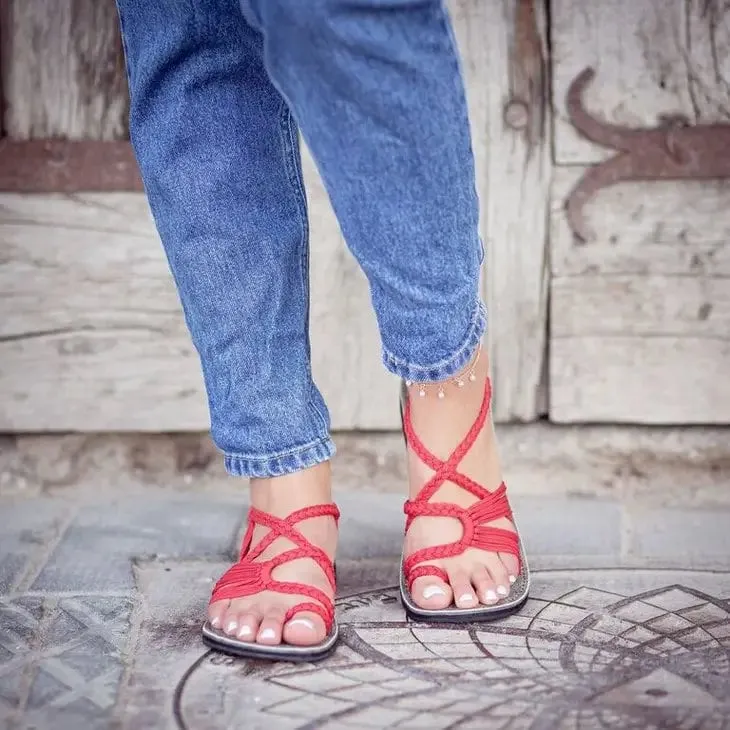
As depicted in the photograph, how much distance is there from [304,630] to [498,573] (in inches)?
10.2

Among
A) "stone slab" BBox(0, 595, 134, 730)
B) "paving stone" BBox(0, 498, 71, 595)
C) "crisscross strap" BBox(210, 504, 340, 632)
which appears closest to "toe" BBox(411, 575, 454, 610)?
"crisscross strap" BBox(210, 504, 340, 632)

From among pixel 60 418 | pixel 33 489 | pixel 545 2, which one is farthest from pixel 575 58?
pixel 33 489

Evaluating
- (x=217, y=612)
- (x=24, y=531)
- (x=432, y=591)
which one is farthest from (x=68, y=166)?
(x=432, y=591)

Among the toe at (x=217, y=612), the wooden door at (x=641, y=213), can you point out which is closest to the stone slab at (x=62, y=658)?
the toe at (x=217, y=612)

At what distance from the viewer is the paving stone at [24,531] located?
4.49ft

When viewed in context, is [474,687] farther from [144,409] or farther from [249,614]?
[144,409]

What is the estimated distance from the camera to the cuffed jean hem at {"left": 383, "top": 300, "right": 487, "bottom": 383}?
3.55 feet

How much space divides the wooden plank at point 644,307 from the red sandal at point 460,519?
49cm

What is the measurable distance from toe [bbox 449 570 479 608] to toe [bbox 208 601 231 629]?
269mm

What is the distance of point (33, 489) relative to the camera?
1.73 meters

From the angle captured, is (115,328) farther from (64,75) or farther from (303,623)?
(303,623)

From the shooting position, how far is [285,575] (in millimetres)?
1131

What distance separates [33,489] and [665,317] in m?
1.16

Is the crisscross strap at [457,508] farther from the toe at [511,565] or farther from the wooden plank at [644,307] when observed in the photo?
the wooden plank at [644,307]
